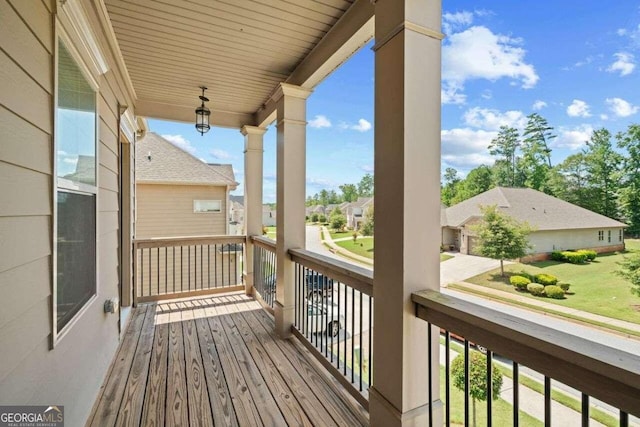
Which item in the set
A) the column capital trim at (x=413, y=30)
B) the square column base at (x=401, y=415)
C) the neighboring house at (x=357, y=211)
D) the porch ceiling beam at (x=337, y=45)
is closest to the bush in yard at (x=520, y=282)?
the square column base at (x=401, y=415)

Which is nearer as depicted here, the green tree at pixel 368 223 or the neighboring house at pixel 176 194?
the green tree at pixel 368 223

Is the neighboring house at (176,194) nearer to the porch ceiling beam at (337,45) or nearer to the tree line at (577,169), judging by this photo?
the porch ceiling beam at (337,45)

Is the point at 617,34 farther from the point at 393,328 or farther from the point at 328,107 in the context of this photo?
the point at 328,107

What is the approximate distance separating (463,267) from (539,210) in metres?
0.46

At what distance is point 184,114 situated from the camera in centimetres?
427

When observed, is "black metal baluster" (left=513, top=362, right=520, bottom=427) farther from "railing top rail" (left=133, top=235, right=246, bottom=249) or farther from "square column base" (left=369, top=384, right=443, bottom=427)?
"railing top rail" (left=133, top=235, right=246, bottom=249)

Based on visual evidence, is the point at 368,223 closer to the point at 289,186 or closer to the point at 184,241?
the point at 289,186

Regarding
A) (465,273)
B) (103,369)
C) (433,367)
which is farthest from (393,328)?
(103,369)

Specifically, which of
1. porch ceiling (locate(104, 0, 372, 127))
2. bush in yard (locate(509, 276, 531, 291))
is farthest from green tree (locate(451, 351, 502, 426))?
porch ceiling (locate(104, 0, 372, 127))

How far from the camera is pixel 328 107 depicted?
3.96 m

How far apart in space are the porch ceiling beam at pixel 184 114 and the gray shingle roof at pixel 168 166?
376cm

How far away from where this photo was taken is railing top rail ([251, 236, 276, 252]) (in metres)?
3.82

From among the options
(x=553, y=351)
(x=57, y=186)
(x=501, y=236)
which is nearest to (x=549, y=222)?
(x=501, y=236)

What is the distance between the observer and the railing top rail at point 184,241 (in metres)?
4.29
